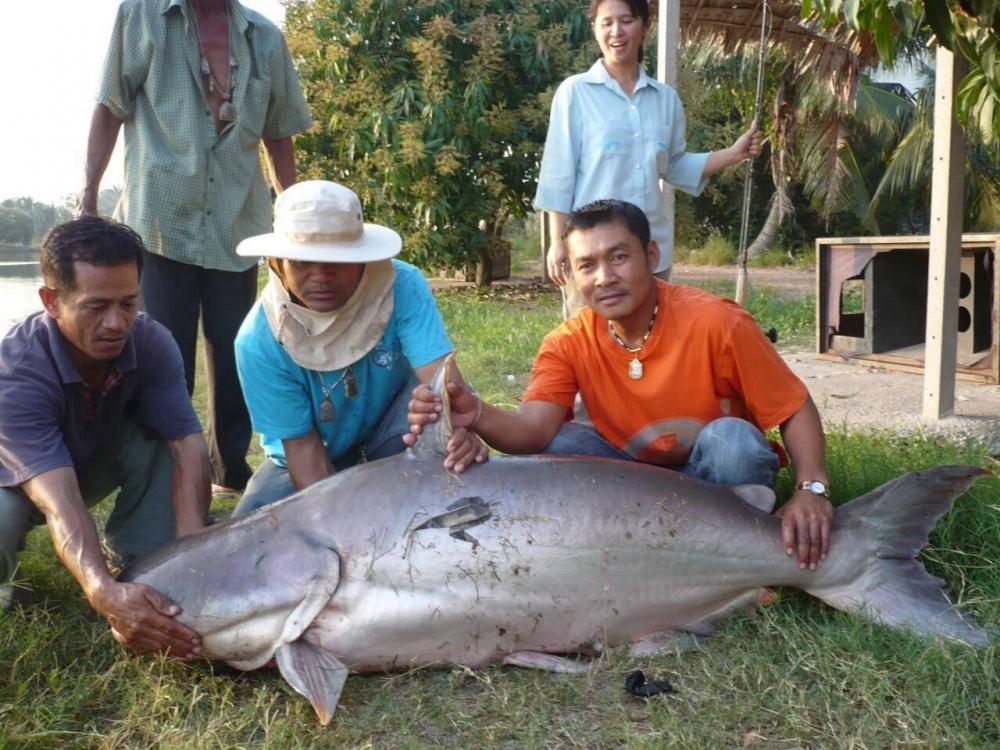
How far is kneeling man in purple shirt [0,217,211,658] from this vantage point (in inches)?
109

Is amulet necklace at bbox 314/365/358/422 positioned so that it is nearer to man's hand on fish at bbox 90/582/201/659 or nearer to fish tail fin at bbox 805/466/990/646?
man's hand on fish at bbox 90/582/201/659

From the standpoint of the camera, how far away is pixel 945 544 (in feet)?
10.4

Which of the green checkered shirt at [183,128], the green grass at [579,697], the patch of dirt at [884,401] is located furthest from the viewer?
the patch of dirt at [884,401]

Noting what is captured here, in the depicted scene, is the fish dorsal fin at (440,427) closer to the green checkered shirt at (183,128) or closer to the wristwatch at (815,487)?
the wristwatch at (815,487)

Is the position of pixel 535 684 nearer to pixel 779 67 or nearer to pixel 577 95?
pixel 577 95

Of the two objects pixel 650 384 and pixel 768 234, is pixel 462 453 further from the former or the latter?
pixel 768 234

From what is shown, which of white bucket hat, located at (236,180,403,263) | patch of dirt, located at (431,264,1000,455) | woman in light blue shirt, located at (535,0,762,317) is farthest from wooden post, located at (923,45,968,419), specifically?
white bucket hat, located at (236,180,403,263)

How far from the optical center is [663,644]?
2799 millimetres

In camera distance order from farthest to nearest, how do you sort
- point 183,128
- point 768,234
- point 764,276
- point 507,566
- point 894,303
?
point 768,234, point 764,276, point 894,303, point 183,128, point 507,566

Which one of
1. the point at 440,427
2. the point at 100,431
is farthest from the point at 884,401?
the point at 100,431

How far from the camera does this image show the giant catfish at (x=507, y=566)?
106 inches

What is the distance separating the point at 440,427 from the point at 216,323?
182 cm

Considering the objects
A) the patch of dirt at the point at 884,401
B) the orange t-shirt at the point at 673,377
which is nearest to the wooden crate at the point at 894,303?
the patch of dirt at the point at 884,401

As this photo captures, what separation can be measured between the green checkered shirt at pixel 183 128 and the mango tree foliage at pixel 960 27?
2.24m
